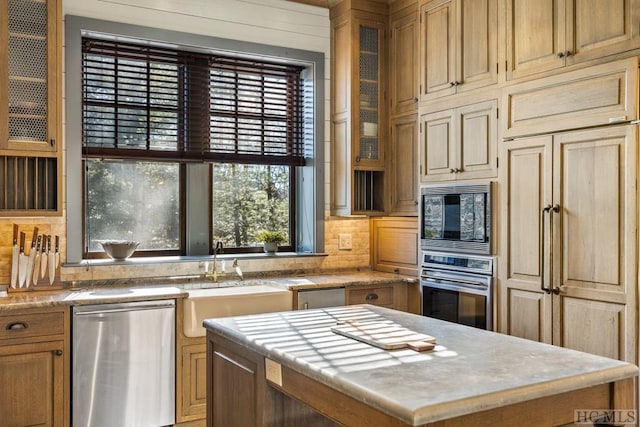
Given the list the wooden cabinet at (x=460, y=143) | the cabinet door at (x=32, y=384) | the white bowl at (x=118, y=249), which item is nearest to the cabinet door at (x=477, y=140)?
the wooden cabinet at (x=460, y=143)

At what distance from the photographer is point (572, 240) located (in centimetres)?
312

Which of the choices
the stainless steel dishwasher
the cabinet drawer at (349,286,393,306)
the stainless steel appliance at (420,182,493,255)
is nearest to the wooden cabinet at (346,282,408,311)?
the cabinet drawer at (349,286,393,306)

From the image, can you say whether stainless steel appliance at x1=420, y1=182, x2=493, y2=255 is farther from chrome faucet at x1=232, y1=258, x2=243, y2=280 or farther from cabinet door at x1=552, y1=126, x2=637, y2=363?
chrome faucet at x1=232, y1=258, x2=243, y2=280

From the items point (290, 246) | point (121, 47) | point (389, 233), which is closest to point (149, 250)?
point (290, 246)

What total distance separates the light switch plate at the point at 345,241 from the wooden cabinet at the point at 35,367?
2376 mm

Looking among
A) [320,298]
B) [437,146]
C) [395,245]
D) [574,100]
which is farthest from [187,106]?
[574,100]

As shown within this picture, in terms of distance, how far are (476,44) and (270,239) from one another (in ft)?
A: 7.14

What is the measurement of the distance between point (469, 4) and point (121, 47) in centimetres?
251

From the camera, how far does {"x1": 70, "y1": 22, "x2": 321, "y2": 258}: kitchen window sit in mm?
4145

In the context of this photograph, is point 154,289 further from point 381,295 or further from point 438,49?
point 438,49

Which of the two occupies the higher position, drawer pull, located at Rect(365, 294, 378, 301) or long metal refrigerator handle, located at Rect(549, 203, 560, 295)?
long metal refrigerator handle, located at Rect(549, 203, 560, 295)

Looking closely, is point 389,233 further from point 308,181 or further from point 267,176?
point 267,176

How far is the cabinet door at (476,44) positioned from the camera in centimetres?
367

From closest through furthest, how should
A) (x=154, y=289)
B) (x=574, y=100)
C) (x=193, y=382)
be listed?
1. (x=574, y=100)
2. (x=193, y=382)
3. (x=154, y=289)
